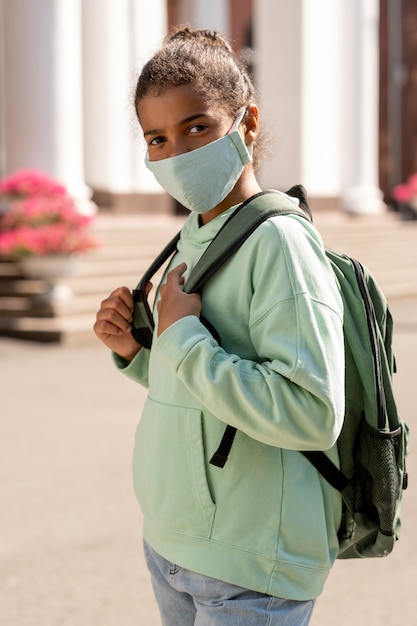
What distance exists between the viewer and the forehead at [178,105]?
177cm

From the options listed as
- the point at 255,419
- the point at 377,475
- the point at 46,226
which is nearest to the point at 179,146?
the point at 255,419

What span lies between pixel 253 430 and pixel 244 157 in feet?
1.64

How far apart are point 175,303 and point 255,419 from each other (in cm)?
25

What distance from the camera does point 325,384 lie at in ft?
5.28

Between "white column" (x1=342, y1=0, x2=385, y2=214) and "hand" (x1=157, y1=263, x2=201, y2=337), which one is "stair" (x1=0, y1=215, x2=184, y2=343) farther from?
"hand" (x1=157, y1=263, x2=201, y2=337)

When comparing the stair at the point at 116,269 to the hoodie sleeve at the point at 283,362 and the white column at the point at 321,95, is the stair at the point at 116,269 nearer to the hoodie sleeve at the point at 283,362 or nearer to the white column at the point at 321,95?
the white column at the point at 321,95

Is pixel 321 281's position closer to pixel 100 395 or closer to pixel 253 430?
pixel 253 430

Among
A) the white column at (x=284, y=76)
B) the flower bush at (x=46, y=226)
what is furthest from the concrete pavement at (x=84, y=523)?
the white column at (x=284, y=76)

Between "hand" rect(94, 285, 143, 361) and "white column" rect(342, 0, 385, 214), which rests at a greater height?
"hand" rect(94, 285, 143, 361)

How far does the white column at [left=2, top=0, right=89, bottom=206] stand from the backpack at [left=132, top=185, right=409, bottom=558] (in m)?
10.1

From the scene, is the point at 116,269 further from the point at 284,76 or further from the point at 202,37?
the point at 202,37

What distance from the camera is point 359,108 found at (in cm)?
1764

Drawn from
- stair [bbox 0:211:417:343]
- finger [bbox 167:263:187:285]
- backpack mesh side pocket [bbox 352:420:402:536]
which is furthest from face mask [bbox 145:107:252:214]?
stair [bbox 0:211:417:343]

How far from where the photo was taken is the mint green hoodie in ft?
5.31
